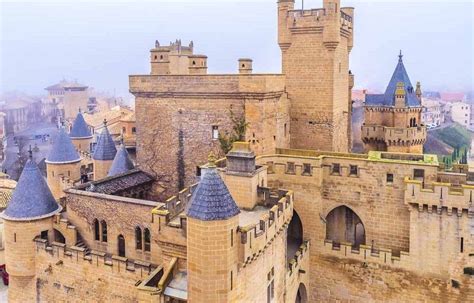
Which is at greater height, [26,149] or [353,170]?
[353,170]

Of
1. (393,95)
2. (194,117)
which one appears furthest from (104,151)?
(393,95)

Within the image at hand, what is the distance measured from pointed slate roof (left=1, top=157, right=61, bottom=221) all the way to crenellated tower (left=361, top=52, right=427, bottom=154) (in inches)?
756

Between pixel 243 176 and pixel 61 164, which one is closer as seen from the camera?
pixel 243 176

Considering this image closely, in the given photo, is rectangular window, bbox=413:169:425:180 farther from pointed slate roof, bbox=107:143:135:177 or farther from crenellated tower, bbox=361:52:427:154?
pointed slate roof, bbox=107:143:135:177

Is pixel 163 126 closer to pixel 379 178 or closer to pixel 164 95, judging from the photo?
pixel 164 95

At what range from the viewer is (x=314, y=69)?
81.3 ft

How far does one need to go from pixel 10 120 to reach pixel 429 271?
93.2 m

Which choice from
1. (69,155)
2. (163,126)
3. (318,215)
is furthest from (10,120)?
(318,215)

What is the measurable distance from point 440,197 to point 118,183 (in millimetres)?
14836

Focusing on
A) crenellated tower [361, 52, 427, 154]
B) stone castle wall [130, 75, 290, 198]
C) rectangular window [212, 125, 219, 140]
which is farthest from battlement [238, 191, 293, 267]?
crenellated tower [361, 52, 427, 154]

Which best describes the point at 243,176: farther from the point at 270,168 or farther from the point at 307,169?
the point at 307,169

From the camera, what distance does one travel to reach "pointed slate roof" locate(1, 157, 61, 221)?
65.5ft

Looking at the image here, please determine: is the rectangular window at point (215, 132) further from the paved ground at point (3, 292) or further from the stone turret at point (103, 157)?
the paved ground at point (3, 292)

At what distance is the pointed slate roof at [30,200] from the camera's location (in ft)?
65.5
